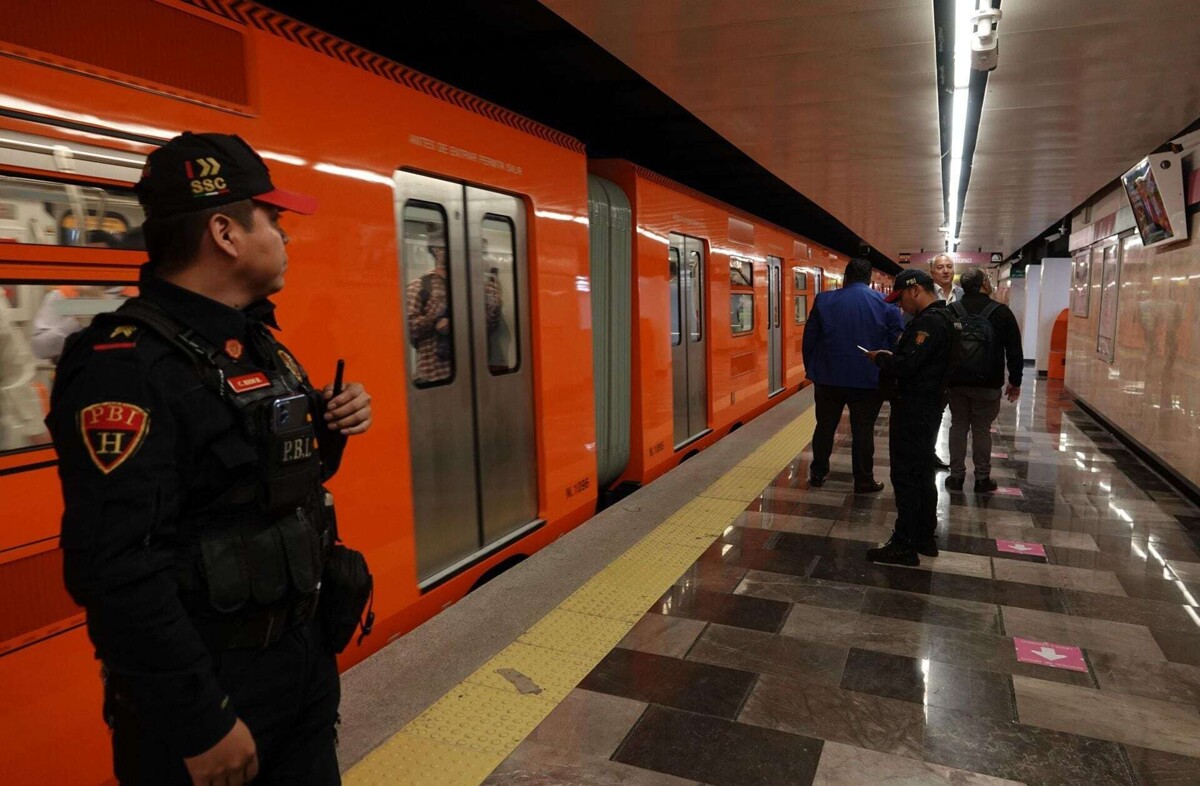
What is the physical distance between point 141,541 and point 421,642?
213 cm

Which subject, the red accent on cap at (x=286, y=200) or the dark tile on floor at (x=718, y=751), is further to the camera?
the dark tile on floor at (x=718, y=751)

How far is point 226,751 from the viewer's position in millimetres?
1170

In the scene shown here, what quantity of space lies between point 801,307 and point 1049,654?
9.67 m

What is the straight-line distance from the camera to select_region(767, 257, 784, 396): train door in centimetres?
1038

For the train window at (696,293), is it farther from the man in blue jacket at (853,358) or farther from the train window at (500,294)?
the train window at (500,294)

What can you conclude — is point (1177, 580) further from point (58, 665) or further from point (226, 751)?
point (58, 665)

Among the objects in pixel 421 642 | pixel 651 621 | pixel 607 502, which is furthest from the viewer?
pixel 607 502

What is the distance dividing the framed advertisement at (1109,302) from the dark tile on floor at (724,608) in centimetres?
747

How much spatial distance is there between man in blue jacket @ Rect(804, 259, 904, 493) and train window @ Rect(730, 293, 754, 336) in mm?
2461

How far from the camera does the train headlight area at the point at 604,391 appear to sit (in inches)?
78.5

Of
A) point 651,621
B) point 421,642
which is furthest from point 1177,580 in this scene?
point 421,642

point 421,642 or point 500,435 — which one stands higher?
point 500,435

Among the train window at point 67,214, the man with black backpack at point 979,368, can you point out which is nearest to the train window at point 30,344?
the train window at point 67,214

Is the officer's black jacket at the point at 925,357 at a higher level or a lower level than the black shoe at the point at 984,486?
higher
